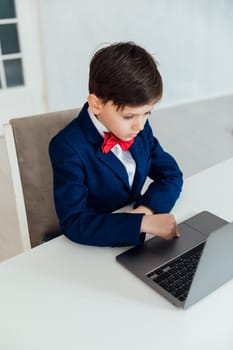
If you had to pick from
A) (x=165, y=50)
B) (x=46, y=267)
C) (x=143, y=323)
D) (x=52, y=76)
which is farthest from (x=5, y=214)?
(x=165, y=50)

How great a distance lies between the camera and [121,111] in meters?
0.94

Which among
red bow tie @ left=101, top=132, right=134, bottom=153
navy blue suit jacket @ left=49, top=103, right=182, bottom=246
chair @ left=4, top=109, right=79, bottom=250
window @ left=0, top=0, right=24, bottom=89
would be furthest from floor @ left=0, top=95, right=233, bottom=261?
red bow tie @ left=101, top=132, right=134, bottom=153

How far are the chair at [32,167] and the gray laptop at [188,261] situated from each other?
41cm

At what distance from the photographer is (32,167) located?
1.19 m

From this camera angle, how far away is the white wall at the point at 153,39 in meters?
3.00

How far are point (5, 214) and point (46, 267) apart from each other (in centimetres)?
148

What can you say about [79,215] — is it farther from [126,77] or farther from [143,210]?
[126,77]

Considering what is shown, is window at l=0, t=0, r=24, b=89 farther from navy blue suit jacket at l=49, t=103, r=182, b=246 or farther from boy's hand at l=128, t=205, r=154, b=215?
boy's hand at l=128, t=205, r=154, b=215

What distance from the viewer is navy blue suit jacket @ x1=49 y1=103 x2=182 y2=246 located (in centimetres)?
94

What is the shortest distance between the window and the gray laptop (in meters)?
2.31

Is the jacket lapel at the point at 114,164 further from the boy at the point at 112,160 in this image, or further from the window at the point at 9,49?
the window at the point at 9,49

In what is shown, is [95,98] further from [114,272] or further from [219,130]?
[219,130]

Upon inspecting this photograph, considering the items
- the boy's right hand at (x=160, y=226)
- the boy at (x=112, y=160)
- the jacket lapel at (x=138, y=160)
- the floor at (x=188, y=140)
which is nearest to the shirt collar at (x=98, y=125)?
the boy at (x=112, y=160)

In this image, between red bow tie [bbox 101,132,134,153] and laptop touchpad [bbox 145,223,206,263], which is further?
red bow tie [bbox 101,132,134,153]
